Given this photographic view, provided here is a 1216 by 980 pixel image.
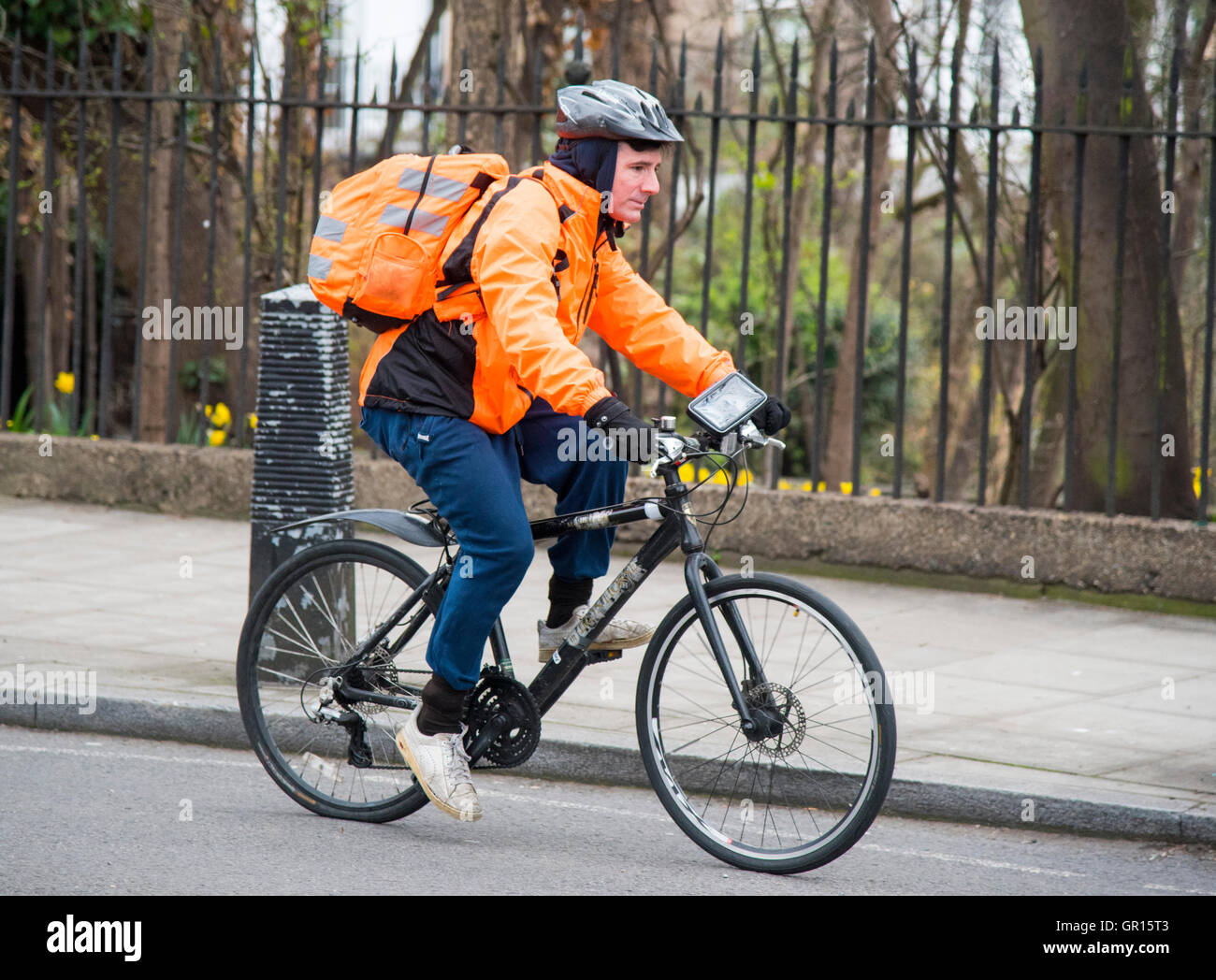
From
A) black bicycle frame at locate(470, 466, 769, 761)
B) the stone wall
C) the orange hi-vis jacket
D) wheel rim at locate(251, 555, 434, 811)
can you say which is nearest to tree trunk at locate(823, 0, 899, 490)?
the stone wall

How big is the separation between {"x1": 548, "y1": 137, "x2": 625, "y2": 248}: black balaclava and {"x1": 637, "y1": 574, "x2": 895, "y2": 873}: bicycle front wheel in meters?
1.09

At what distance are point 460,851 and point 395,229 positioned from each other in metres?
1.69

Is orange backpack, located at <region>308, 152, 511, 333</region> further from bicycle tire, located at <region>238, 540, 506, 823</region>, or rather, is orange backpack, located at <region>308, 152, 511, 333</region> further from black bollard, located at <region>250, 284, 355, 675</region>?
black bollard, located at <region>250, 284, 355, 675</region>

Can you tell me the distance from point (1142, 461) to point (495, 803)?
4771 mm

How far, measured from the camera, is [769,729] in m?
4.06

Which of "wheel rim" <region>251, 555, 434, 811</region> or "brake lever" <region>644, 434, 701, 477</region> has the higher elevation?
"brake lever" <region>644, 434, 701, 477</region>

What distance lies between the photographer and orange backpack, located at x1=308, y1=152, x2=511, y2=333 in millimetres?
4074

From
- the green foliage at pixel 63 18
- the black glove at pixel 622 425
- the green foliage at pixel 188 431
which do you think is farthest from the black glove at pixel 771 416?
the green foliage at pixel 63 18

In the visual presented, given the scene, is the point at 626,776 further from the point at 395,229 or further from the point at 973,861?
the point at 395,229

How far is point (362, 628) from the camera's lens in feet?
15.2

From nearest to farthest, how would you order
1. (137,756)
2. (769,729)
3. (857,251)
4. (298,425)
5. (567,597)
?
(769,729) < (567,597) < (137,756) < (298,425) < (857,251)

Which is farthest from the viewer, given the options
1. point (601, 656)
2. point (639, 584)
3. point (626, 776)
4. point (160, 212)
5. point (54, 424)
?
point (160, 212)

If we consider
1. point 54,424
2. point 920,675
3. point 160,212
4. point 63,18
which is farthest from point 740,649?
point 160,212
